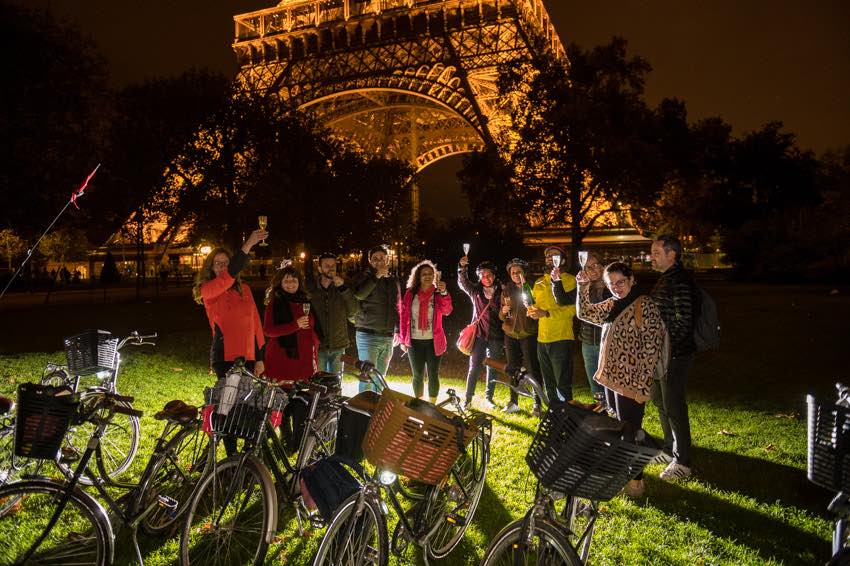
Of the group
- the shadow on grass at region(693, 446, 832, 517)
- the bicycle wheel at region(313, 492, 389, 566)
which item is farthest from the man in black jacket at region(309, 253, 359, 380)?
the shadow on grass at region(693, 446, 832, 517)

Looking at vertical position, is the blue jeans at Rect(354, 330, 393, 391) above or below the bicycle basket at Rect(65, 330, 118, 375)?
below

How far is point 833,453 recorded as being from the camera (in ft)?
8.40

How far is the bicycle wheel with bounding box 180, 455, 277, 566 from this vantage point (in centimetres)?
310

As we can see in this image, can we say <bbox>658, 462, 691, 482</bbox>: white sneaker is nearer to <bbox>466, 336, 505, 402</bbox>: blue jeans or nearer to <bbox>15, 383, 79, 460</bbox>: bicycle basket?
<bbox>466, 336, 505, 402</bbox>: blue jeans

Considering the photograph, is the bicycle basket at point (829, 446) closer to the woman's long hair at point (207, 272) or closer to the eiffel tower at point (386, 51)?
the woman's long hair at point (207, 272)

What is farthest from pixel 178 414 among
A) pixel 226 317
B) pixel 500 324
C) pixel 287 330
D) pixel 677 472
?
pixel 500 324

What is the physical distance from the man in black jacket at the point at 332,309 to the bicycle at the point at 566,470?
377cm

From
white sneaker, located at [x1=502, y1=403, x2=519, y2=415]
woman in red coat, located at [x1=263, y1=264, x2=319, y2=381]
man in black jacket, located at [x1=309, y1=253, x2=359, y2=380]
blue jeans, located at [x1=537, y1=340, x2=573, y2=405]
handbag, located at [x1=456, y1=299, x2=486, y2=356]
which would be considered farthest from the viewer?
white sneaker, located at [x1=502, y1=403, x2=519, y2=415]

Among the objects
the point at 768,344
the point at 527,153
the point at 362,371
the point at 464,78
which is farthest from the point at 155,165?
the point at 362,371

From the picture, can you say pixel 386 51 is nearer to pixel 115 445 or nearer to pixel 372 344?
pixel 372 344

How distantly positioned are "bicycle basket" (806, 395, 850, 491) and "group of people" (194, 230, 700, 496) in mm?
884

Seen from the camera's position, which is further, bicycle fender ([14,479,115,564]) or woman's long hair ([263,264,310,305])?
woman's long hair ([263,264,310,305])

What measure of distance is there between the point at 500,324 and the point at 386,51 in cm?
3744

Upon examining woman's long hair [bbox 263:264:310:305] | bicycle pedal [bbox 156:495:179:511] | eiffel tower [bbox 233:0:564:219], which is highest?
eiffel tower [bbox 233:0:564:219]
